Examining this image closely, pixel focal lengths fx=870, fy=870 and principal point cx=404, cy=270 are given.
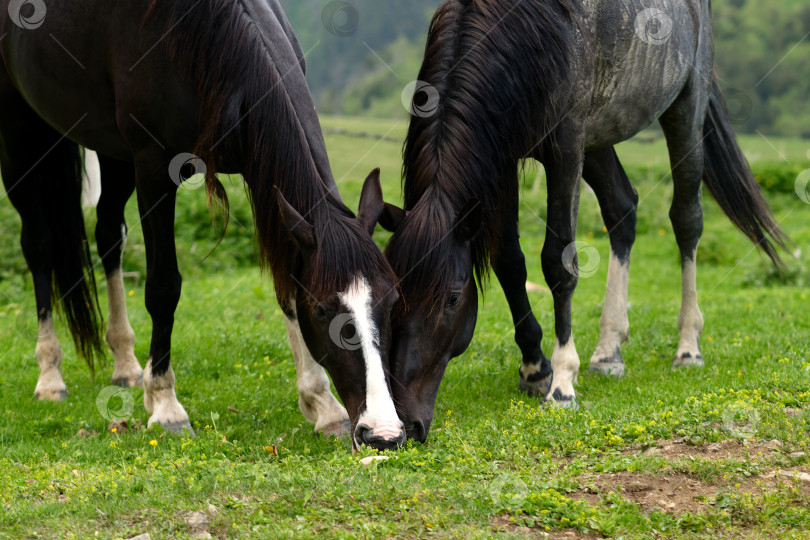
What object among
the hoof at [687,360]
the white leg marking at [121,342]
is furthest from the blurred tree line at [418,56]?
the hoof at [687,360]

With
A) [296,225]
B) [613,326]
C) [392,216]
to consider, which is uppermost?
[392,216]

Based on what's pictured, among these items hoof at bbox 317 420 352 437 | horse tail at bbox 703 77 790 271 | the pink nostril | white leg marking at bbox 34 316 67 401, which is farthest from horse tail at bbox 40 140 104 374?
horse tail at bbox 703 77 790 271

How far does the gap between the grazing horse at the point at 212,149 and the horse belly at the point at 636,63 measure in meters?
1.95

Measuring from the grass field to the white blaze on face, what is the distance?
18 cm

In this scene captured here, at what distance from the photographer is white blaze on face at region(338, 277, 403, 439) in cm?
385

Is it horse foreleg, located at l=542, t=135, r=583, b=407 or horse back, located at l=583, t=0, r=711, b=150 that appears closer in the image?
horse foreleg, located at l=542, t=135, r=583, b=407

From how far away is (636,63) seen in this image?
5750 millimetres

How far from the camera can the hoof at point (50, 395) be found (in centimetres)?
A: 598

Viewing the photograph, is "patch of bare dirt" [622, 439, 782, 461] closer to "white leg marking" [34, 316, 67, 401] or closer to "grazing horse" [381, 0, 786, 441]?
"grazing horse" [381, 0, 786, 441]

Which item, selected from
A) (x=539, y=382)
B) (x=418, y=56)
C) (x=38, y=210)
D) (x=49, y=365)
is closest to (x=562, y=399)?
(x=539, y=382)

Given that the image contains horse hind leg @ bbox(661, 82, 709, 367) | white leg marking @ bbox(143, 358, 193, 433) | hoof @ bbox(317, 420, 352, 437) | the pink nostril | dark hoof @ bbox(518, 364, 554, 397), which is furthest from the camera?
horse hind leg @ bbox(661, 82, 709, 367)

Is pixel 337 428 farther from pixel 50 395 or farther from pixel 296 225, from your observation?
pixel 50 395

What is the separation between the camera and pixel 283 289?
169 inches

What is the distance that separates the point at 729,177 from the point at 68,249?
510cm
